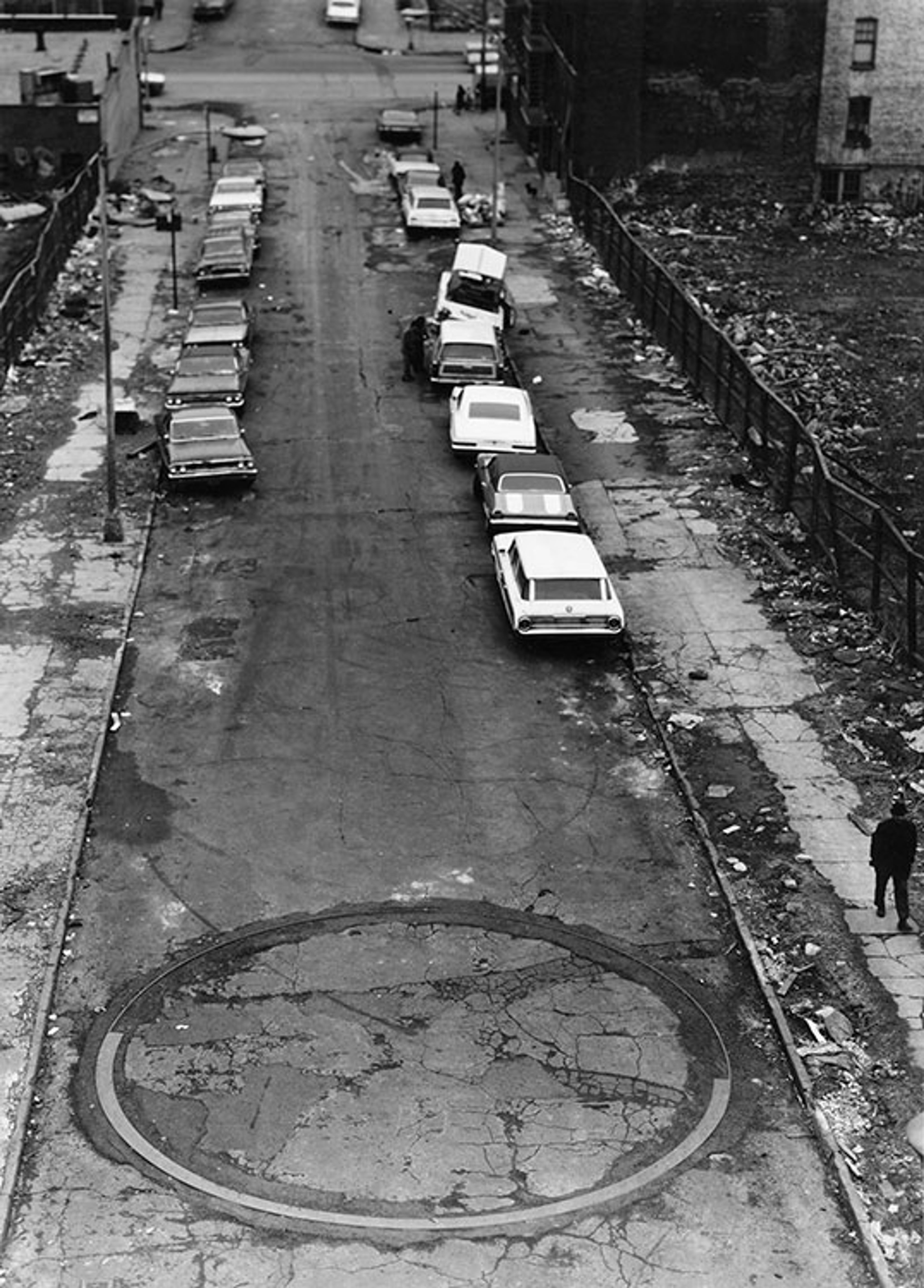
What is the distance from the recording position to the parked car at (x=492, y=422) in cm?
4075

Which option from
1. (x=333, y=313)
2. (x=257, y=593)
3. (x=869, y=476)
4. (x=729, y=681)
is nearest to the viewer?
(x=729, y=681)

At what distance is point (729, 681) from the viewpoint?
30.9 meters

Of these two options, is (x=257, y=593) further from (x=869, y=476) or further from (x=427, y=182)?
(x=427, y=182)

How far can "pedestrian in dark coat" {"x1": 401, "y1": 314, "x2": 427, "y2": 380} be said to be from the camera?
157ft

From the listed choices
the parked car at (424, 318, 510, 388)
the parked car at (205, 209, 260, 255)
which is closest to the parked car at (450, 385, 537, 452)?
the parked car at (424, 318, 510, 388)

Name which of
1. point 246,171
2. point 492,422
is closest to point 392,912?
point 492,422

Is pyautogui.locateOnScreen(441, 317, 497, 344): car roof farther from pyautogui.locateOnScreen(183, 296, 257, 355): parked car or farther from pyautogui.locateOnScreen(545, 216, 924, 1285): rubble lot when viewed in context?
pyautogui.locateOnScreen(545, 216, 924, 1285): rubble lot

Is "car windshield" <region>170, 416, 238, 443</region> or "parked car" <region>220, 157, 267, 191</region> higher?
"car windshield" <region>170, 416, 238, 443</region>

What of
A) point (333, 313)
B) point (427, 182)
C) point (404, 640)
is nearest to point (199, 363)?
point (333, 313)

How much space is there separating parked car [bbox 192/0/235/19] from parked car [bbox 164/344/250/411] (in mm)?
56936

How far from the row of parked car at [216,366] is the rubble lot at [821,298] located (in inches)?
478

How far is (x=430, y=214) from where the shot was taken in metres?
63.1

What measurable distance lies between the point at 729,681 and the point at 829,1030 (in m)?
9.98

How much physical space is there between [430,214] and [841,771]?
39130 millimetres
